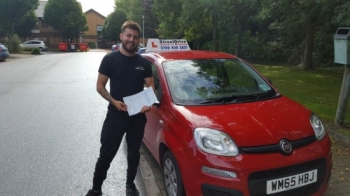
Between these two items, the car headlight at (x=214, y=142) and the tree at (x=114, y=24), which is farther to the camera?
the tree at (x=114, y=24)

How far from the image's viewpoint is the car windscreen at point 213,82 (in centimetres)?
368

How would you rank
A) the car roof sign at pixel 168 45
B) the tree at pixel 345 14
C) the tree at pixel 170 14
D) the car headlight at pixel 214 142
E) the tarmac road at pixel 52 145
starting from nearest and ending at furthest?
the car headlight at pixel 214 142 → the tarmac road at pixel 52 145 → the tree at pixel 345 14 → the car roof sign at pixel 168 45 → the tree at pixel 170 14

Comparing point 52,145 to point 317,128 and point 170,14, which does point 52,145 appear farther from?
point 170,14

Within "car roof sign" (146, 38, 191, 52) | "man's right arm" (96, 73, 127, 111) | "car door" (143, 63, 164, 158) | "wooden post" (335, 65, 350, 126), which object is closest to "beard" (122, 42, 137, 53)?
"man's right arm" (96, 73, 127, 111)

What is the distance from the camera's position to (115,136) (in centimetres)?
330

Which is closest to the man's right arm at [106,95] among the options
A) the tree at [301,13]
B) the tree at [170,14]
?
the tree at [301,13]

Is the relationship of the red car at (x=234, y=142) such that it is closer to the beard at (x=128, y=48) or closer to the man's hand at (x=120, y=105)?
the man's hand at (x=120, y=105)

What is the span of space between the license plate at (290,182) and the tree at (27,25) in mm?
50376

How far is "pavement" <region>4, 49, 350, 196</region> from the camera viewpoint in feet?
11.5

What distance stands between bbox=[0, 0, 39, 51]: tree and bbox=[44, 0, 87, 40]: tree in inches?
544

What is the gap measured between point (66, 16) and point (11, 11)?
15207mm

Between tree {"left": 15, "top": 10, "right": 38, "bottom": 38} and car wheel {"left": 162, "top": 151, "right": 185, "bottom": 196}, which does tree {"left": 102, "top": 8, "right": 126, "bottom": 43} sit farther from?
car wheel {"left": 162, "top": 151, "right": 185, "bottom": 196}

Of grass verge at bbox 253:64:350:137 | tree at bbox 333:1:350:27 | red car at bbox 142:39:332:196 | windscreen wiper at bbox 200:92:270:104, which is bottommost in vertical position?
grass verge at bbox 253:64:350:137

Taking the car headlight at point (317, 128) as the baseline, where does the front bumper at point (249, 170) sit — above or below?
below
